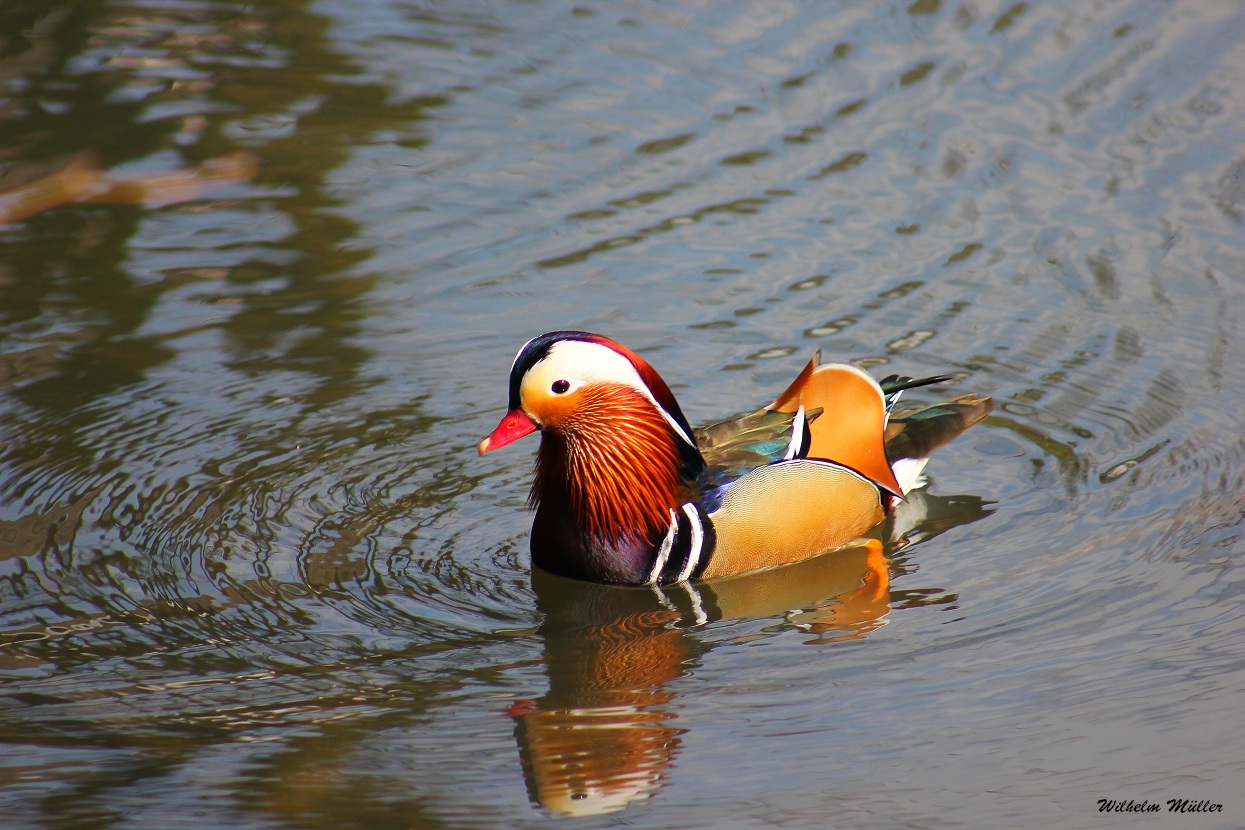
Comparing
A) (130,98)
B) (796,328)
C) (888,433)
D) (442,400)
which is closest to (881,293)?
(796,328)

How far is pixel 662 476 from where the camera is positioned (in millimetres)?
6363

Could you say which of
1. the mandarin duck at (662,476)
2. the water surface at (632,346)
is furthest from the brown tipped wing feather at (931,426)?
the mandarin duck at (662,476)

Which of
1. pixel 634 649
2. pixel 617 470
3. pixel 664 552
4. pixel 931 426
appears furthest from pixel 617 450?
pixel 931 426

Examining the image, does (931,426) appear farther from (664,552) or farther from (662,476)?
(664,552)

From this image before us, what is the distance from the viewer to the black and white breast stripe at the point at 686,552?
624 cm

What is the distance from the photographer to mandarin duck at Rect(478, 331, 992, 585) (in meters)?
6.20

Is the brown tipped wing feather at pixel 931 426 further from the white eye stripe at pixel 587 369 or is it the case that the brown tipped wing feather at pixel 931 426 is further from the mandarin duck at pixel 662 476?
the white eye stripe at pixel 587 369

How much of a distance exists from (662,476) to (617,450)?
225mm

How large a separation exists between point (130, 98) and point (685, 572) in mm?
6350

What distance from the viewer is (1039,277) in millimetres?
8383

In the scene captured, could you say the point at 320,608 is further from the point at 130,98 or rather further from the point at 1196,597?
the point at 130,98
